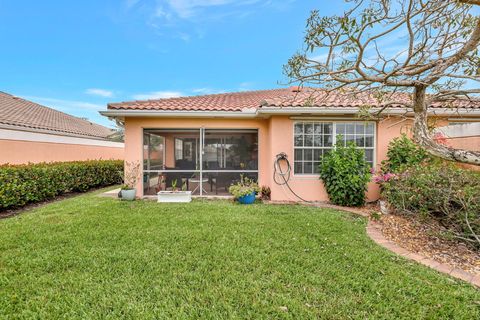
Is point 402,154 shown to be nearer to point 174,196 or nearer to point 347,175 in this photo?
point 347,175

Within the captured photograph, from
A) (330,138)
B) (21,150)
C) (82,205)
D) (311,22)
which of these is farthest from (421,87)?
(21,150)

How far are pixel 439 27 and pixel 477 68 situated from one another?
1.11 metres

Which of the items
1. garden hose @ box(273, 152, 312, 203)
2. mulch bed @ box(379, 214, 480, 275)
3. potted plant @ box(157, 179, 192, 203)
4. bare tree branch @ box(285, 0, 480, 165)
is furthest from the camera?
garden hose @ box(273, 152, 312, 203)

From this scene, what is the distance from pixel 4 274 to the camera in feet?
11.8

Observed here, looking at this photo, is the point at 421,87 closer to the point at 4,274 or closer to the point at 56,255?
the point at 56,255

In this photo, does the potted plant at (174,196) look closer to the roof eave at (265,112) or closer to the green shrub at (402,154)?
the roof eave at (265,112)

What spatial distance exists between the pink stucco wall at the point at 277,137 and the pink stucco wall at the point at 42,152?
20.9 feet

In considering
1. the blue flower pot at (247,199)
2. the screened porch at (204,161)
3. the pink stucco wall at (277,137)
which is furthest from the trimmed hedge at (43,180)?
the blue flower pot at (247,199)

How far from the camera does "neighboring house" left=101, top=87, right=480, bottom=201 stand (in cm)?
845

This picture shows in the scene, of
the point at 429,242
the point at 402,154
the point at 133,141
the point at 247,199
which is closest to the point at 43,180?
the point at 133,141

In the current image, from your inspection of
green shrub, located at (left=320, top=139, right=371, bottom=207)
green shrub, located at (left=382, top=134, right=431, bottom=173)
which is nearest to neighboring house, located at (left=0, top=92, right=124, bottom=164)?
green shrub, located at (left=320, top=139, right=371, bottom=207)

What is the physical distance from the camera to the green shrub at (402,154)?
7914 millimetres

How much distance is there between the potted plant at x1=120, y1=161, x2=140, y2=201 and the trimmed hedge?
1.19ft

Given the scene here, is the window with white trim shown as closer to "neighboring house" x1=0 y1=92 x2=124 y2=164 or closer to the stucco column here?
the stucco column
